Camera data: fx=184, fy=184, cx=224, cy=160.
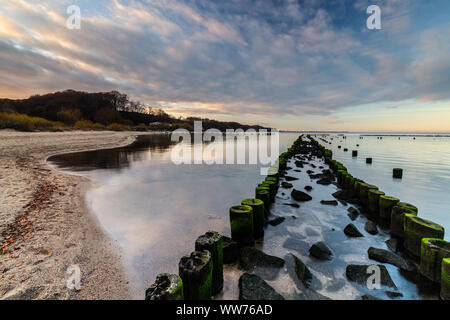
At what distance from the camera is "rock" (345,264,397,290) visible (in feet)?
9.93

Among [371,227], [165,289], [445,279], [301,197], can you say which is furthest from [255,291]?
[301,197]

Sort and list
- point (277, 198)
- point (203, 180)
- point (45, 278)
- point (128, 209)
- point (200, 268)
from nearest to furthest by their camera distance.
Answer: point (200, 268) < point (45, 278) < point (128, 209) < point (277, 198) < point (203, 180)

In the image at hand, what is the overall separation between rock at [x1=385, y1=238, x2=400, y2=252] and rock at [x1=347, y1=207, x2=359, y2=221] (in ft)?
3.84

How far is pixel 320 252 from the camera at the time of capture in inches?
148

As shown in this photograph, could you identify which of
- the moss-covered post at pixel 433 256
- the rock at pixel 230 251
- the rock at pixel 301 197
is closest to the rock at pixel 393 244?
the moss-covered post at pixel 433 256

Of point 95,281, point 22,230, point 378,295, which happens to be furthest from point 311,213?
point 22,230

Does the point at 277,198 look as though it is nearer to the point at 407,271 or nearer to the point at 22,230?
the point at 407,271

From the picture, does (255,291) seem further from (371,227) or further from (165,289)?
(371,227)

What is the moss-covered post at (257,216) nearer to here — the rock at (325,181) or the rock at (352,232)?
the rock at (352,232)

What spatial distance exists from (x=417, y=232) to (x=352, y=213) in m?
2.20

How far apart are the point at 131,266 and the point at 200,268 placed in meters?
1.84

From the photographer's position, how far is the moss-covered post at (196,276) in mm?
2088
